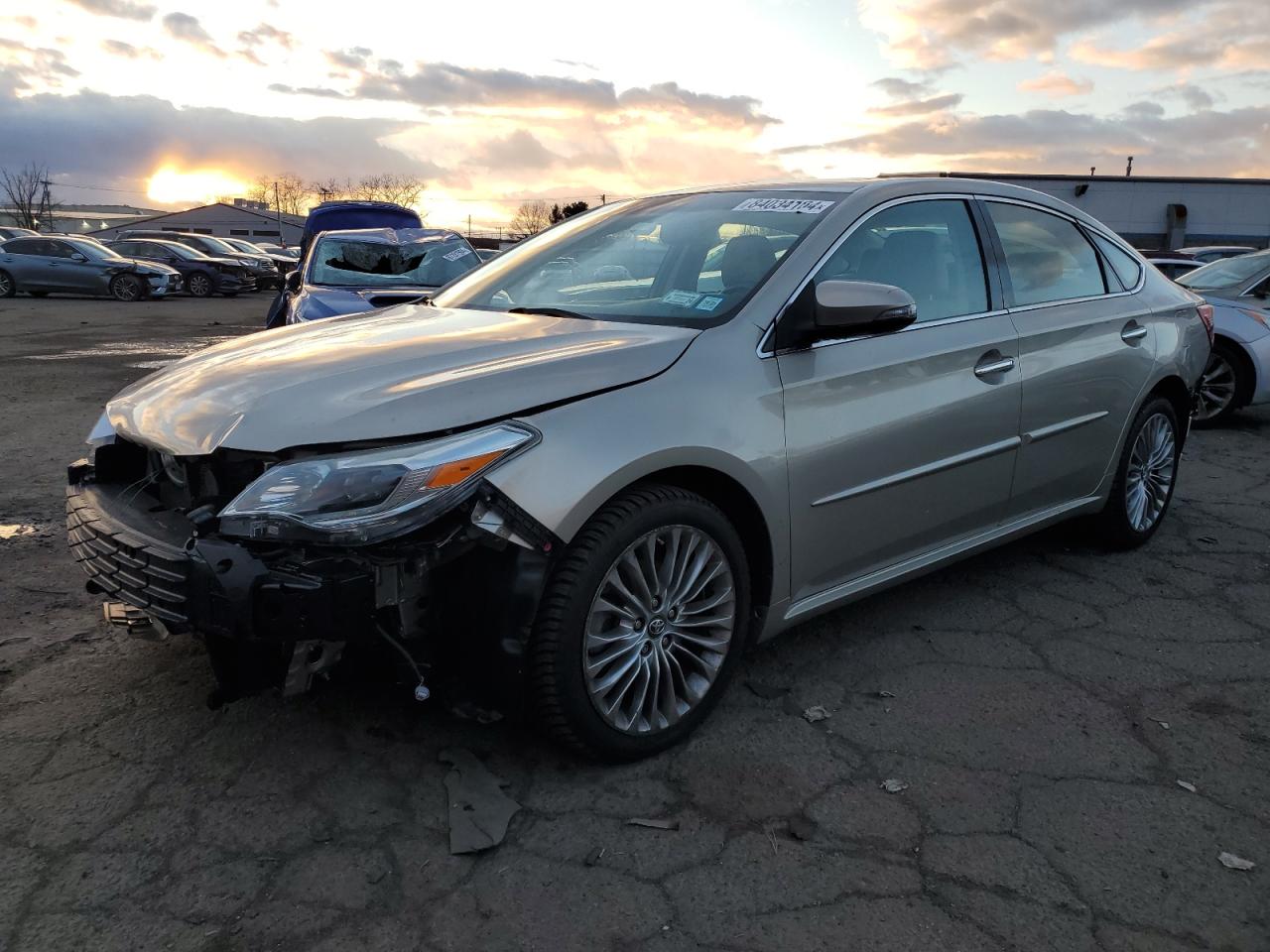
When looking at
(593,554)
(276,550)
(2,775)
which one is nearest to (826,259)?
(593,554)

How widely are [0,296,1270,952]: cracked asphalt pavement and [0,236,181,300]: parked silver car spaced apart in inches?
820

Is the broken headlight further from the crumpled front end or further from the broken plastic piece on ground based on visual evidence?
the broken plastic piece on ground

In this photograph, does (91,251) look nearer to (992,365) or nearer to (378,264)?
(378,264)

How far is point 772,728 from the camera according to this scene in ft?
9.95

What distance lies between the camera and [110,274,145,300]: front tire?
72.6 feet

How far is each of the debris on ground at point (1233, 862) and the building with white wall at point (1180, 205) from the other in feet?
122

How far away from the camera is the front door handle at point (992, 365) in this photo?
354 cm

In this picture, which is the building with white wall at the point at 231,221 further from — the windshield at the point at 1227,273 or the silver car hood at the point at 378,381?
the silver car hood at the point at 378,381

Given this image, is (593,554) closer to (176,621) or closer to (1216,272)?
(176,621)

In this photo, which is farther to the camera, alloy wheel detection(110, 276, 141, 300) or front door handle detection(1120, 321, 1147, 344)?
alloy wheel detection(110, 276, 141, 300)

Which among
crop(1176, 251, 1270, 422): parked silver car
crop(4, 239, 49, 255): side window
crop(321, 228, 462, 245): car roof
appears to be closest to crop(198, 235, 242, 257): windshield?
crop(4, 239, 49, 255): side window

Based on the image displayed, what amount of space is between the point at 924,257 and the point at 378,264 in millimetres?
6558

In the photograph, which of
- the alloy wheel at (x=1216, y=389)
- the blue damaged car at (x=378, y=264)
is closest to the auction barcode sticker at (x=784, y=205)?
the blue damaged car at (x=378, y=264)

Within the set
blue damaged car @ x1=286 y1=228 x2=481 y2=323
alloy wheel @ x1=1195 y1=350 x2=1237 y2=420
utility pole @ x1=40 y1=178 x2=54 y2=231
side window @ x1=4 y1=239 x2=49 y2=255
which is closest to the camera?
alloy wheel @ x1=1195 y1=350 x2=1237 y2=420
